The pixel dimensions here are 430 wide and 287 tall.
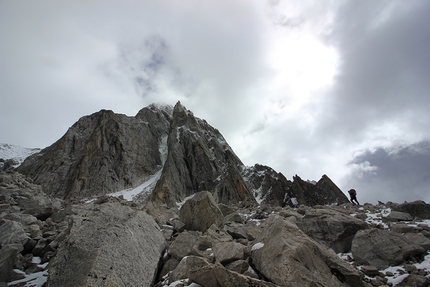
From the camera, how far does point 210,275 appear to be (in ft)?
16.8

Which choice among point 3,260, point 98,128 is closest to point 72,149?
point 98,128

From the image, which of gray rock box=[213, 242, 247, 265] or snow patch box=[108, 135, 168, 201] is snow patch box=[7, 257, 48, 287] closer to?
gray rock box=[213, 242, 247, 265]

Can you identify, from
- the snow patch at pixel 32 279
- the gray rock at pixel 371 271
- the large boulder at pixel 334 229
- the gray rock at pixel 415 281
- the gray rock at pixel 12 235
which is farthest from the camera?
the large boulder at pixel 334 229

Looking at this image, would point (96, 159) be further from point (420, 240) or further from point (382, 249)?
point (420, 240)

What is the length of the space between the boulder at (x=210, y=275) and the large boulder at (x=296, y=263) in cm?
65

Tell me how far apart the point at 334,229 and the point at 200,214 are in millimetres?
6687

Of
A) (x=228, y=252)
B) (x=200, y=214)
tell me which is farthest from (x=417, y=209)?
(x=228, y=252)

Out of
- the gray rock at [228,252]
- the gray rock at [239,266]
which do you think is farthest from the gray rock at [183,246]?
the gray rock at [239,266]

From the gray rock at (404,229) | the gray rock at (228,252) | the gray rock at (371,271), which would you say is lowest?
the gray rock at (371,271)

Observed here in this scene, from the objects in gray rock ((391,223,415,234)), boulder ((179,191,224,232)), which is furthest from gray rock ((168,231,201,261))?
gray rock ((391,223,415,234))

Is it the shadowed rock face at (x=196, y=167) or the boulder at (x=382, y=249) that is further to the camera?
the shadowed rock face at (x=196, y=167)

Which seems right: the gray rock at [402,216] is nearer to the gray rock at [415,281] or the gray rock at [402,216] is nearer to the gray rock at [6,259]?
the gray rock at [415,281]

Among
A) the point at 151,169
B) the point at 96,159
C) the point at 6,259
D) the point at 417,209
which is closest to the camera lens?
the point at 6,259

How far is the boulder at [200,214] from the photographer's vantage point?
1103cm
